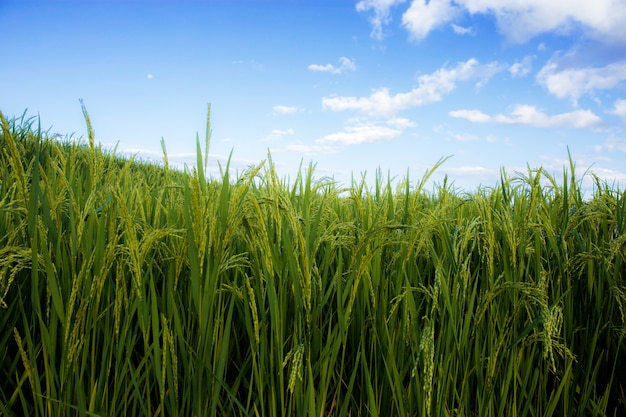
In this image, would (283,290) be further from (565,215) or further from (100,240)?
(565,215)

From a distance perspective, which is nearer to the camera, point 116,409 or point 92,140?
point 92,140

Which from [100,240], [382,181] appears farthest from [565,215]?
[100,240]

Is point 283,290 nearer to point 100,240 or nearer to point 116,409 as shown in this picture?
point 100,240

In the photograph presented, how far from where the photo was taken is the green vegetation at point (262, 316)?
4.22ft

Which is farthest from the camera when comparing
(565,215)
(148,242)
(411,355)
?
(565,215)

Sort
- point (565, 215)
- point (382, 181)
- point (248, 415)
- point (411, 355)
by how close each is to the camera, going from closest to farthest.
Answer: point (248, 415), point (411, 355), point (565, 215), point (382, 181)

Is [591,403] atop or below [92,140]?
below

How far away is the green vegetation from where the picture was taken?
1.29 m

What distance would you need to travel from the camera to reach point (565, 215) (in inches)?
81.5

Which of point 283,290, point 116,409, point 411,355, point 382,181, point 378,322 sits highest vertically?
point 382,181

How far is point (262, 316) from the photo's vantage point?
1397 millimetres

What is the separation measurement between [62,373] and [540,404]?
1.77 m

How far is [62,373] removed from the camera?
4.24 ft

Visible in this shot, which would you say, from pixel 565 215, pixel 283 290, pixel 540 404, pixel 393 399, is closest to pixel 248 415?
pixel 283 290
